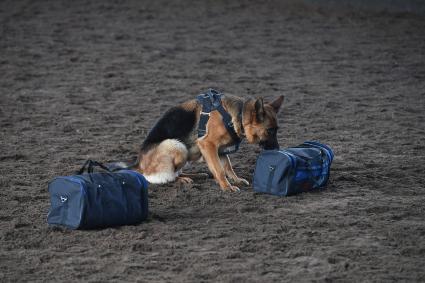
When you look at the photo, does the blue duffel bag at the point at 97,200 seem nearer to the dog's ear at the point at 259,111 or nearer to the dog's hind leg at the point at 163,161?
the dog's hind leg at the point at 163,161

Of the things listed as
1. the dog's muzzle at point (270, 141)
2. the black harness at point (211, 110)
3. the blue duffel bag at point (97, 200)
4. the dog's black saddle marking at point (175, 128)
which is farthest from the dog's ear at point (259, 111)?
the blue duffel bag at point (97, 200)

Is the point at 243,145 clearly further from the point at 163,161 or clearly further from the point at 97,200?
the point at 97,200

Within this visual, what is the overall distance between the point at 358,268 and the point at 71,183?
2297 millimetres

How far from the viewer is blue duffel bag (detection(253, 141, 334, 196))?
6.60 metres

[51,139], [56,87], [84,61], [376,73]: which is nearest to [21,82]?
[56,87]

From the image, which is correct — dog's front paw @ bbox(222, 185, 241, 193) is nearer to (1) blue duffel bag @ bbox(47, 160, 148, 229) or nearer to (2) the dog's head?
(2) the dog's head

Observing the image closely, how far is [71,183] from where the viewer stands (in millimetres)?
5703

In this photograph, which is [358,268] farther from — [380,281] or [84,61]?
[84,61]

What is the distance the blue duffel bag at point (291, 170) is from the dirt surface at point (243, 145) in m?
0.11

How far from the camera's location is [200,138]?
7.09 meters

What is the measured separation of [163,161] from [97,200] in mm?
1464

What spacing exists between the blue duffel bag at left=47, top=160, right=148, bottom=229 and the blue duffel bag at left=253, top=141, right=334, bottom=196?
1.31 meters

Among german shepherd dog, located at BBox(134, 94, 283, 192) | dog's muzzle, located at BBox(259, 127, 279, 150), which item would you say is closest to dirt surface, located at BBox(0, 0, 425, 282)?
german shepherd dog, located at BBox(134, 94, 283, 192)

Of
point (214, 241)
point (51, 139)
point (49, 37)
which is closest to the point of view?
point (214, 241)
